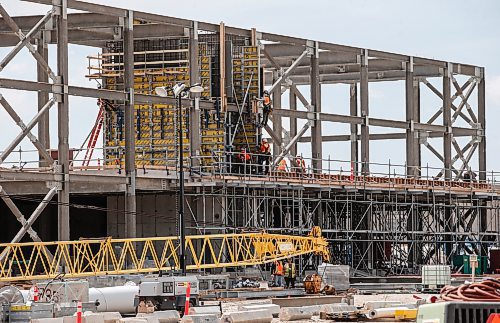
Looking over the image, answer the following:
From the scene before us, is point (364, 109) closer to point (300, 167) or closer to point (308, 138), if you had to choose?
point (300, 167)

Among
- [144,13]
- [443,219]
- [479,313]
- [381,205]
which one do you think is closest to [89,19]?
[144,13]

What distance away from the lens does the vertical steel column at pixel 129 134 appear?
68.7 meters

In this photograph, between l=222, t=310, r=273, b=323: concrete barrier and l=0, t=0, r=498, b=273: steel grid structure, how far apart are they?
24.3 meters

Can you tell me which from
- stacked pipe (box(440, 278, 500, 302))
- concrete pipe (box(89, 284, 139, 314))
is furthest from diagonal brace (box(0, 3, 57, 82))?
Result: stacked pipe (box(440, 278, 500, 302))

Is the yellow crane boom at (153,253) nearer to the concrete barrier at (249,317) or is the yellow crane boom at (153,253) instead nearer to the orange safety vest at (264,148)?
the orange safety vest at (264,148)

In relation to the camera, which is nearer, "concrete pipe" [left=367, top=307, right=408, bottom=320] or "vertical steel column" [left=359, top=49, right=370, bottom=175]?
"concrete pipe" [left=367, top=307, right=408, bottom=320]

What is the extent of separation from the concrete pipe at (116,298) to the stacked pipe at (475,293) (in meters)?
27.8

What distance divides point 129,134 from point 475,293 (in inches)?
1980

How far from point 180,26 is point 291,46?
1413cm

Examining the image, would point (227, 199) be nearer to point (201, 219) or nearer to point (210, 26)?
point (201, 219)

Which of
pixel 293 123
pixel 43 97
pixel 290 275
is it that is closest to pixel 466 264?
pixel 293 123

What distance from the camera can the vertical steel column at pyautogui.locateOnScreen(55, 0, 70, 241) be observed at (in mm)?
65062

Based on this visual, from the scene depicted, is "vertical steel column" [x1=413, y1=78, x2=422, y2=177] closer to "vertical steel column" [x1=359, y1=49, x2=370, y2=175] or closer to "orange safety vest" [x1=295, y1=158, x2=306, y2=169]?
"vertical steel column" [x1=359, y1=49, x2=370, y2=175]

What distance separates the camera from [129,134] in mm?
70688
